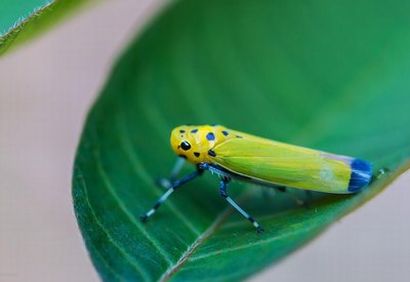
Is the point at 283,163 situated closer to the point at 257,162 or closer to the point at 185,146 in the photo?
the point at 257,162

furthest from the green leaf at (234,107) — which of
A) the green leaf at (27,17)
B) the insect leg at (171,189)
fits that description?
the green leaf at (27,17)

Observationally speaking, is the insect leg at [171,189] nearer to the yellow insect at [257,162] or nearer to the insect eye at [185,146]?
the yellow insect at [257,162]

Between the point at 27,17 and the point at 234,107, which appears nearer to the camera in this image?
the point at 27,17

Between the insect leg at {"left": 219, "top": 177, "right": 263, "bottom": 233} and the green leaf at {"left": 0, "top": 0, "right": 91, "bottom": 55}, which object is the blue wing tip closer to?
the insect leg at {"left": 219, "top": 177, "right": 263, "bottom": 233}

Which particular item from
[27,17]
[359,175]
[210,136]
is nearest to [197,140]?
[210,136]

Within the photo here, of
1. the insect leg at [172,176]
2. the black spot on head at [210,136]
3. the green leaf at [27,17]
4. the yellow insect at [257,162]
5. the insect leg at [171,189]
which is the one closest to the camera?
the green leaf at [27,17]

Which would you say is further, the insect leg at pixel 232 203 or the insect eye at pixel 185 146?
the insect eye at pixel 185 146

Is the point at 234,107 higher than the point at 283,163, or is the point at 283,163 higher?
the point at 234,107
